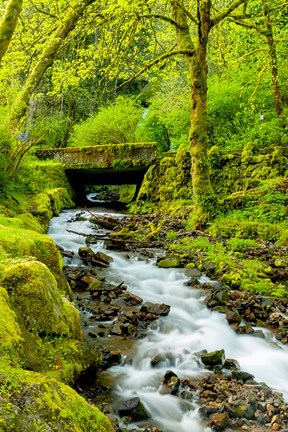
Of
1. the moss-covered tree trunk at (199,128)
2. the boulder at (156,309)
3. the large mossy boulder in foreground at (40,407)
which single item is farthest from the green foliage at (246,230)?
the large mossy boulder in foreground at (40,407)

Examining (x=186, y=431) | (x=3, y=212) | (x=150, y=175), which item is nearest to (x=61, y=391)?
(x=186, y=431)

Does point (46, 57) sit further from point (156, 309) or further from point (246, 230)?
point (156, 309)

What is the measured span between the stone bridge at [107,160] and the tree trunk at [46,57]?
5.67m

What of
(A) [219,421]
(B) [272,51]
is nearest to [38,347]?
(A) [219,421]

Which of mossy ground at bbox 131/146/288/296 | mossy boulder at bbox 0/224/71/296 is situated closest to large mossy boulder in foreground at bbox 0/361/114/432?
mossy boulder at bbox 0/224/71/296

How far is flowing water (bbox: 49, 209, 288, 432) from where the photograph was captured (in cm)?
363

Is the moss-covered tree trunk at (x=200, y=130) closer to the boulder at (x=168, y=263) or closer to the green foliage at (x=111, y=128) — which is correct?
the boulder at (x=168, y=263)

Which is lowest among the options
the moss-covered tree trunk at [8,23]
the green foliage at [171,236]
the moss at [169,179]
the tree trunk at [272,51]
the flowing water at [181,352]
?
the flowing water at [181,352]

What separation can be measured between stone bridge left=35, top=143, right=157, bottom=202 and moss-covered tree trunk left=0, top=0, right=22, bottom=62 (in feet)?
28.7

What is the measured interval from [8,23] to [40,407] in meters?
7.82

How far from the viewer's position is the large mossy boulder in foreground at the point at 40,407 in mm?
1824

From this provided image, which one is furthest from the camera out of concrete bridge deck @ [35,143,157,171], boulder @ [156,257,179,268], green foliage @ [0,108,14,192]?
concrete bridge deck @ [35,143,157,171]

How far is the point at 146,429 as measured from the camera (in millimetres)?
3227

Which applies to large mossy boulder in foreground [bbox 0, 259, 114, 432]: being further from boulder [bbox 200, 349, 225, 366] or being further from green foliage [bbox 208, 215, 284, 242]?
green foliage [bbox 208, 215, 284, 242]
